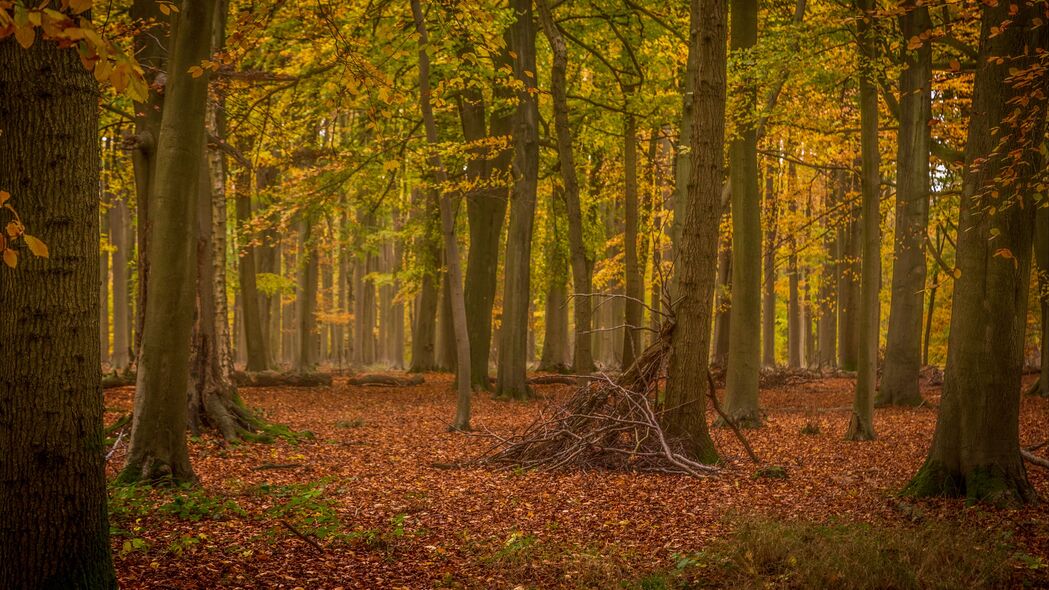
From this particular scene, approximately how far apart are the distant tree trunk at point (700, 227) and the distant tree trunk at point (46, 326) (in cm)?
627

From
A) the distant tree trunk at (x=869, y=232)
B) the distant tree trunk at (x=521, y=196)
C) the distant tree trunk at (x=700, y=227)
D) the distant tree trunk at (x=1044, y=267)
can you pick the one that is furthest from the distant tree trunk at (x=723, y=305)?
the distant tree trunk at (x=700, y=227)

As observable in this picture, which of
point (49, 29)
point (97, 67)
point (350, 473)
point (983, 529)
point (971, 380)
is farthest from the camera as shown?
point (350, 473)

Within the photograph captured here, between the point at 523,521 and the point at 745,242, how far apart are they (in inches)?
262

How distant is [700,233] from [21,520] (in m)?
6.84

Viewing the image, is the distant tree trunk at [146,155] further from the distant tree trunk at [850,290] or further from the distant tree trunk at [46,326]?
the distant tree trunk at [850,290]

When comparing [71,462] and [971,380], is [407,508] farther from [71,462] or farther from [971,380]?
[971,380]

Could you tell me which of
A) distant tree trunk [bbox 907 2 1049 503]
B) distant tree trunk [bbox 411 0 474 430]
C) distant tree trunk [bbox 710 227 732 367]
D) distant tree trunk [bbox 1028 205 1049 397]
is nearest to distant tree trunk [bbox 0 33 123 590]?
distant tree trunk [bbox 907 2 1049 503]

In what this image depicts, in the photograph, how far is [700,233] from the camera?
28.2 feet

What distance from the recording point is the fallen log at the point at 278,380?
18.5 metres

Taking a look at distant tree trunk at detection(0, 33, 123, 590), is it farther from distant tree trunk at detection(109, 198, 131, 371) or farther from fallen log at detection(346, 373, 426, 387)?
distant tree trunk at detection(109, 198, 131, 371)

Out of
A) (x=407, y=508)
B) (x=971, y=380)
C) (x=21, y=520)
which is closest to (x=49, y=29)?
(x=21, y=520)

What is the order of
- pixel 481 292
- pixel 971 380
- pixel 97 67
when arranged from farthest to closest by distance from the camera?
1. pixel 481 292
2. pixel 971 380
3. pixel 97 67

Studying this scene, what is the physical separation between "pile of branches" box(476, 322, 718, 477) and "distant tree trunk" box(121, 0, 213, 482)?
3.56 m

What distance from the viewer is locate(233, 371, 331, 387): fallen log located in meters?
18.5
